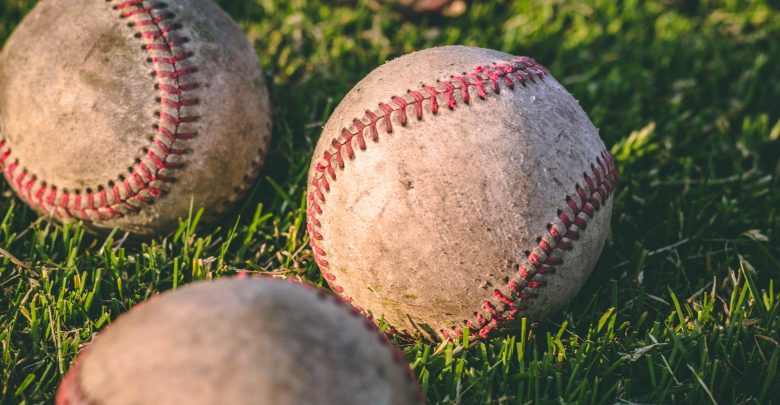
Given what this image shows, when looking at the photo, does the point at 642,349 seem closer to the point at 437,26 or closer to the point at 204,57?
the point at 204,57

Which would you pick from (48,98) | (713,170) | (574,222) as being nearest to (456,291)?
(574,222)

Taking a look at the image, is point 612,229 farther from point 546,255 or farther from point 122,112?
point 122,112

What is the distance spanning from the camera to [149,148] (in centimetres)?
296

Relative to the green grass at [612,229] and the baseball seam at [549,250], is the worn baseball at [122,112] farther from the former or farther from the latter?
the baseball seam at [549,250]

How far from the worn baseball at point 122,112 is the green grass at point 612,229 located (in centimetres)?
24

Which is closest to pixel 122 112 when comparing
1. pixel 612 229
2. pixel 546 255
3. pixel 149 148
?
pixel 149 148

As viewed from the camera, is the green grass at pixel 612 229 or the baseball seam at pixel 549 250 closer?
the baseball seam at pixel 549 250

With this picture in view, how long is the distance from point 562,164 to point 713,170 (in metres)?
1.77

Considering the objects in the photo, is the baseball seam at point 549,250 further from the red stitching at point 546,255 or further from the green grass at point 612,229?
the green grass at point 612,229

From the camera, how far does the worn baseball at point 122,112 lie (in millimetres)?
2945

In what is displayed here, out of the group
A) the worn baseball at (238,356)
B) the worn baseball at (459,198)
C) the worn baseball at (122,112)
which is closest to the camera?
the worn baseball at (238,356)

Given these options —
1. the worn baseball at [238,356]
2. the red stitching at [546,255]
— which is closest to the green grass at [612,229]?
the red stitching at [546,255]

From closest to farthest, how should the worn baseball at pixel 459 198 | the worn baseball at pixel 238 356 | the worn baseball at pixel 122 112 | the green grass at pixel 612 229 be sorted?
1. the worn baseball at pixel 238 356
2. the worn baseball at pixel 459 198
3. the green grass at pixel 612 229
4. the worn baseball at pixel 122 112

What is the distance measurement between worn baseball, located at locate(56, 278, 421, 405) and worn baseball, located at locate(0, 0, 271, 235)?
1.08 metres
